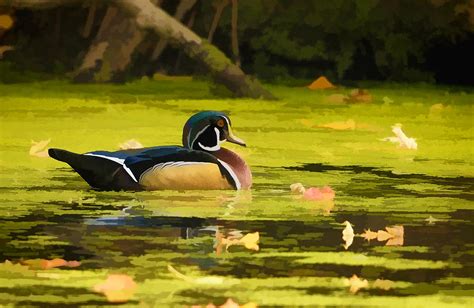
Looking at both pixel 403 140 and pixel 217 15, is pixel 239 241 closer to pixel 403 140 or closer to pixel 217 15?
pixel 403 140

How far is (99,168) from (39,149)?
193 cm

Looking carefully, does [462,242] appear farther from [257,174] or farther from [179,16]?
[179,16]

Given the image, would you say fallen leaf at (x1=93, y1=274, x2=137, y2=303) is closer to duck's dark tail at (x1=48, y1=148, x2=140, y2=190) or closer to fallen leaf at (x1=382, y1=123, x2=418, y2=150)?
duck's dark tail at (x1=48, y1=148, x2=140, y2=190)

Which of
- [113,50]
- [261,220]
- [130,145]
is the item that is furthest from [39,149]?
[113,50]

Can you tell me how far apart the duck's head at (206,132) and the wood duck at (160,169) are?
100 millimetres

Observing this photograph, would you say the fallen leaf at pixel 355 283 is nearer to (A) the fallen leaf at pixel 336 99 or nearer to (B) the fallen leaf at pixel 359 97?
(A) the fallen leaf at pixel 336 99

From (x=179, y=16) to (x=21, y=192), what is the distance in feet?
27.7

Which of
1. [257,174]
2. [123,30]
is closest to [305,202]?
[257,174]

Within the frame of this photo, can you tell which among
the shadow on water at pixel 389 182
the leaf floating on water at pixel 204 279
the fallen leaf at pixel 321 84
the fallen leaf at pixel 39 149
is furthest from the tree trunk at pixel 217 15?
the leaf floating on water at pixel 204 279

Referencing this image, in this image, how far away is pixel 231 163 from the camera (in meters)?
6.68

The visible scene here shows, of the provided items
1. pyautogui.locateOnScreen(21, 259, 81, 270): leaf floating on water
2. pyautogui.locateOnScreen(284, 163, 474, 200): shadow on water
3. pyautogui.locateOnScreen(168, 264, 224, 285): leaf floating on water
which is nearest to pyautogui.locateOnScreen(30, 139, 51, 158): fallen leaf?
pyautogui.locateOnScreen(284, 163, 474, 200): shadow on water

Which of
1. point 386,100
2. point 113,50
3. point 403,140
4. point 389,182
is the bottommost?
point 389,182

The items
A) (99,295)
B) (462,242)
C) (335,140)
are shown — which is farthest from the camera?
(335,140)

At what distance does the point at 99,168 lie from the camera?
645 cm
